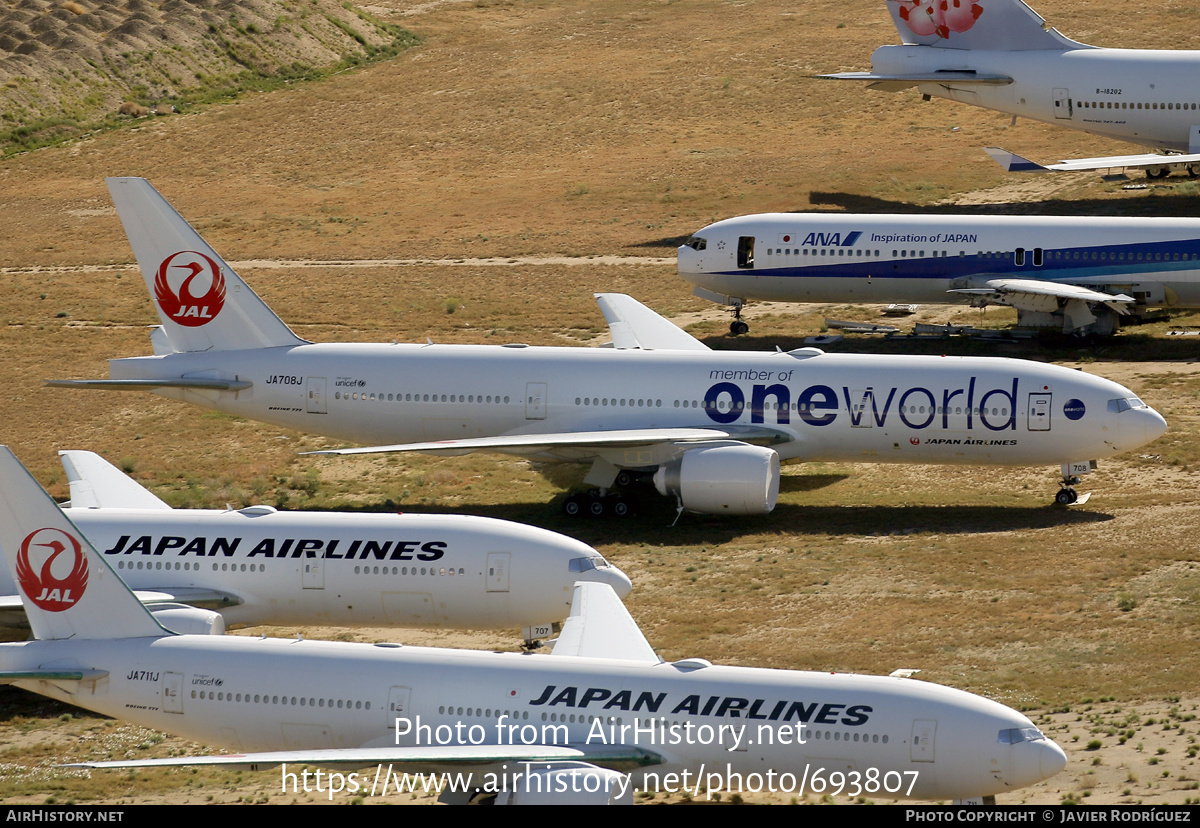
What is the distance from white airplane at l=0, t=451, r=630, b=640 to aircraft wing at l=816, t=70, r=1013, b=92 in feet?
169

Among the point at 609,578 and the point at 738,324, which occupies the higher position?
the point at 738,324

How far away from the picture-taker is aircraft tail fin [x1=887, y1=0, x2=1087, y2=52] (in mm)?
79000

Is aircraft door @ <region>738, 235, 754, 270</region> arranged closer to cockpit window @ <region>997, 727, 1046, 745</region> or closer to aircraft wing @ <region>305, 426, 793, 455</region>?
aircraft wing @ <region>305, 426, 793, 455</region>

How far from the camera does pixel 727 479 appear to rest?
148 ft

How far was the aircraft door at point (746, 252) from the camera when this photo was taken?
213ft

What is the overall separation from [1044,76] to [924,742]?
59207 mm

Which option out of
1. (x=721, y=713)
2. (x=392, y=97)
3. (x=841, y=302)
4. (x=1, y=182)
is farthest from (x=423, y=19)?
(x=721, y=713)

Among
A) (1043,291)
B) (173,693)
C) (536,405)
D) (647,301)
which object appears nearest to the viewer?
Answer: (173,693)

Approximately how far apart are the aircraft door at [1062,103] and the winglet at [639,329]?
33.2m

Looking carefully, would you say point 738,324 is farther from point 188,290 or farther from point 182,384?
point 182,384

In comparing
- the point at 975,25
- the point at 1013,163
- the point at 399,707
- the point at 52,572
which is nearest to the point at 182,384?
the point at 52,572

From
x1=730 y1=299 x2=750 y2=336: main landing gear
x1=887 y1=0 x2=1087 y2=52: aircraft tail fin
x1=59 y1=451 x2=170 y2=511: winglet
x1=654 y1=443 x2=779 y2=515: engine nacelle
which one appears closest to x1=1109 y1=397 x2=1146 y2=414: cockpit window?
x1=654 y1=443 x2=779 y2=515: engine nacelle

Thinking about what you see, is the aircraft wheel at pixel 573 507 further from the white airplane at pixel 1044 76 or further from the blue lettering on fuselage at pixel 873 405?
the white airplane at pixel 1044 76
